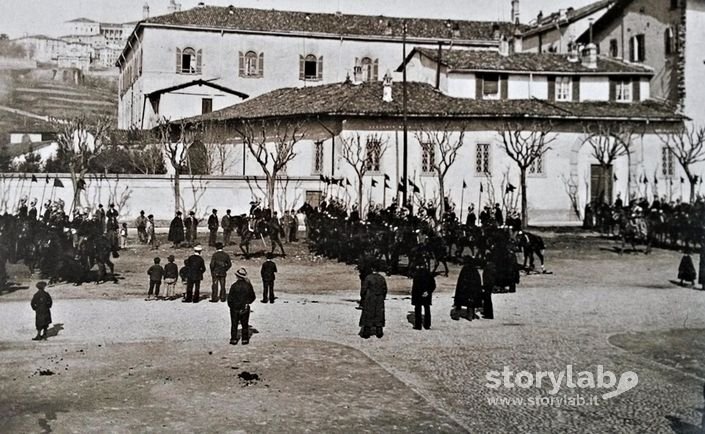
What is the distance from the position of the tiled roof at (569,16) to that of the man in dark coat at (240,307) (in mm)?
3438

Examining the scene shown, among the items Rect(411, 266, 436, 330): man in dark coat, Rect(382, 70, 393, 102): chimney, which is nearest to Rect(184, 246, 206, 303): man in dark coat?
Rect(411, 266, 436, 330): man in dark coat

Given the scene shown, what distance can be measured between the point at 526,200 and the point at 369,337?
2.30 metres

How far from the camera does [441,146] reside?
7117mm

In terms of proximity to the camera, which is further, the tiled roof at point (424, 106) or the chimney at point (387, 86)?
the chimney at point (387, 86)

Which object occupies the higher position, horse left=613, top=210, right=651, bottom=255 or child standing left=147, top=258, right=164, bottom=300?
horse left=613, top=210, right=651, bottom=255

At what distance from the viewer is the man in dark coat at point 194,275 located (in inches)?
169

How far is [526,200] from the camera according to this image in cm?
613

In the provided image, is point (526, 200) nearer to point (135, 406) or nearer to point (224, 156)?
point (224, 156)

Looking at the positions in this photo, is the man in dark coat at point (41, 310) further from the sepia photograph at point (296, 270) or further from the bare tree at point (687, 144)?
the bare tree at point (687, 144)

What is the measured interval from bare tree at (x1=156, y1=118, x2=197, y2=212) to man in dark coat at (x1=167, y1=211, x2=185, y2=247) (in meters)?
0.07

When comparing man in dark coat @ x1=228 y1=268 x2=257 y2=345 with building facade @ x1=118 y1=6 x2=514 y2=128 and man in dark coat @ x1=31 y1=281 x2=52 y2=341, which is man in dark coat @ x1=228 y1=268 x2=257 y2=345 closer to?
man in dark coat @ x1=31 y1=281 x2=52 y2=341

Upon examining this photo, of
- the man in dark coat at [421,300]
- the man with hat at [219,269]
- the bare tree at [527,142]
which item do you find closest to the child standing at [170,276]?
the man with hat at [219,269]

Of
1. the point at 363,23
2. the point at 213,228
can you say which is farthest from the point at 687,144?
the point at 213,228

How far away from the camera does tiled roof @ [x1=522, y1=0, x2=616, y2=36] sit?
19.9 ft
